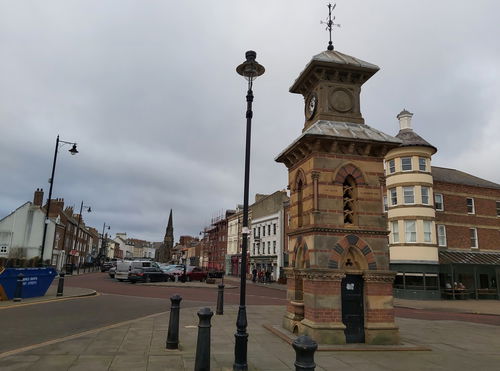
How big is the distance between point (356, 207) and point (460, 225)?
25.0 meters

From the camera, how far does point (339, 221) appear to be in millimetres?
9859

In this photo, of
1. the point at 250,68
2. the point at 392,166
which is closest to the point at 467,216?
the point at 392,166

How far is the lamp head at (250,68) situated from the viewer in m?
8.25

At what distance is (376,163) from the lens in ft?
34.4

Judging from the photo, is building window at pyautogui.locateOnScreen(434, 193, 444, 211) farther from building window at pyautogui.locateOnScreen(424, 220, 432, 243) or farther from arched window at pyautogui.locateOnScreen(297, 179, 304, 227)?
arched window at pyautogui.locateOnScreen(297, 179, 304, 227)

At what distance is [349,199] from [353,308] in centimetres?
291

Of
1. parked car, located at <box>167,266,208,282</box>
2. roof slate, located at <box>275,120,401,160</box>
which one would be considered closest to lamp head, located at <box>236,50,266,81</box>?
roof slate, located at <box>275,120,401,160</box>

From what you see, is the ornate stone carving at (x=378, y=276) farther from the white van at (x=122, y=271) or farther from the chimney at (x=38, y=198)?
the chimney at (x=38, y=198)

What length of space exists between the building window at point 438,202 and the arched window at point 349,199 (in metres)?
22.7

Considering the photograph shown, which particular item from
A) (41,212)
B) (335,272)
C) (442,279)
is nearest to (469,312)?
(442,279)

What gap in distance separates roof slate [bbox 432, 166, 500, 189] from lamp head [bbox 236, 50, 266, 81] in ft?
86.3

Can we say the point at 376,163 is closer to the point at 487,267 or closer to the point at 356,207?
the point at 356,207

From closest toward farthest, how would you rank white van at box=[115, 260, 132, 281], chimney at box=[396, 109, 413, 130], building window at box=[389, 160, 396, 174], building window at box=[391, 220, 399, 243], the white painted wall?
building window at box=[391, 220, 399, 243] → building window at box=[389, 160, 396, 174] → chimney at box=[396, 109, 413, 130] → white van at box=[115, 260, 132, 281] → the white painted wall

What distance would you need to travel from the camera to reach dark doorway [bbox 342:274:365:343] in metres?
9.40
